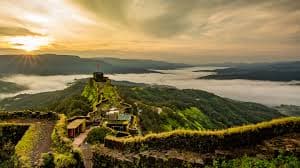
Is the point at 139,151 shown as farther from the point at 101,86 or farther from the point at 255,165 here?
the point at 101,86

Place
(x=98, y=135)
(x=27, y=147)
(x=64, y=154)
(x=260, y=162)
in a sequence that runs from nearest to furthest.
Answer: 1. (x=260, y=162)
2. (x=64, y=154)
3. (x=27, y=147)
4. (x=98, y=135)

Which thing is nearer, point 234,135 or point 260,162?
point 260,162

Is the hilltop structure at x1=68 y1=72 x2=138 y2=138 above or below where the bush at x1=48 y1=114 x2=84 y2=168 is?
below

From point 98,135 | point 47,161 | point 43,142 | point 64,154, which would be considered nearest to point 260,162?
point 64,154

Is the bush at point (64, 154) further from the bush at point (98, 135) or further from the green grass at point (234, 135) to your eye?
the bush at point (98, 135)

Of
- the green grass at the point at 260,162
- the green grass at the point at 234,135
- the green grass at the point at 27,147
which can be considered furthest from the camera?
the green grass at the point at 27,147

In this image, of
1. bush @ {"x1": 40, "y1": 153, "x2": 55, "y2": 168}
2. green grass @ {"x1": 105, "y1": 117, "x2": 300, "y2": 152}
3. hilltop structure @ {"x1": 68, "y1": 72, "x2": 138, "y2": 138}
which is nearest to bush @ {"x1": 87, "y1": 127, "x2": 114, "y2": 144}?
hilltop structure @ {"x1": 68, "y1": 72, "x2": 138, "y2": 138}

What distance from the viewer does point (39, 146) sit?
20609 millimetres

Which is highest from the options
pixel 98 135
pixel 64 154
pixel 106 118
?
pixel 64 154

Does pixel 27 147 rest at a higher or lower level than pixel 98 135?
higher

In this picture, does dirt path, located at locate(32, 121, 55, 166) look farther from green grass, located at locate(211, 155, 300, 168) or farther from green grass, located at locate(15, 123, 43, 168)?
green grass, located at locate(211, 155, 300, 168)

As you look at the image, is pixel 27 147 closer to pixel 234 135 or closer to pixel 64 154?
pixel 64 154

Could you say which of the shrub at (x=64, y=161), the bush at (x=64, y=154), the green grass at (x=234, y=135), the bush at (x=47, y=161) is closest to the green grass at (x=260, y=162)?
the green grass at (x=234, y=135)

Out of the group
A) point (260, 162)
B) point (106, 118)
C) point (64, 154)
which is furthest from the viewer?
point (106, 118)
